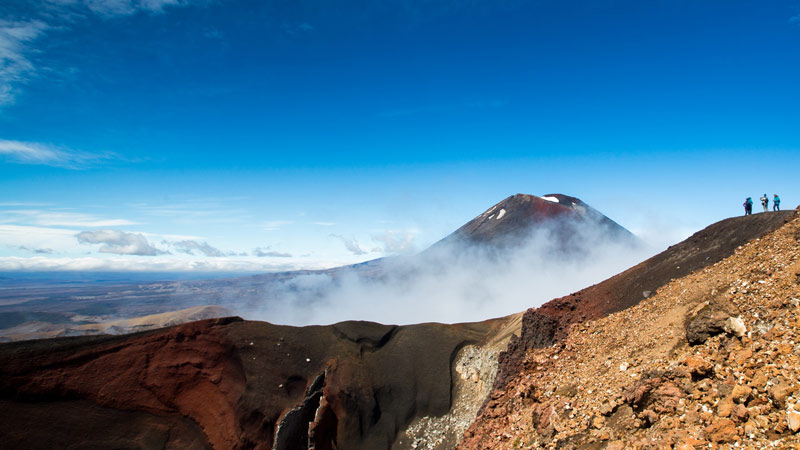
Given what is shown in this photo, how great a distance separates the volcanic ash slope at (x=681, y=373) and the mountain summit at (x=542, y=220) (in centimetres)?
7889

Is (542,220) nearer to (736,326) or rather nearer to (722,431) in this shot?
(736,326)

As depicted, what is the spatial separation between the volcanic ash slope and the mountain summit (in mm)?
78887

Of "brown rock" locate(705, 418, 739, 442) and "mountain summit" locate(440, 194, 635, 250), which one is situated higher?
"mountain summit" locate(440, 194, 635, 250)

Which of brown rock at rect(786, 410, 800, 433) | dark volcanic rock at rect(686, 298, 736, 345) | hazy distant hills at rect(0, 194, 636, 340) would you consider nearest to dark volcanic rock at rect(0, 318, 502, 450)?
dark volcanic rock at rect(686, 298, 736, 345)

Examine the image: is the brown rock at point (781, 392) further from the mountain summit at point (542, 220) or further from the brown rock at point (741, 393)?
the mountain summit at point (542, 220)

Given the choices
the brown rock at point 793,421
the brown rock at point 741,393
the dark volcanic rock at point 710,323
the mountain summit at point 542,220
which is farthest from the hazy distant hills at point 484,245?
the brown rock at point 793,421

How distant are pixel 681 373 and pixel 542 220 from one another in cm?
8978

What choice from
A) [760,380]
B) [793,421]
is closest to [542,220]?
[760,380]

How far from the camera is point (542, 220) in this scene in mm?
95625

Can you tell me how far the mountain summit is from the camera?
95.1 meters

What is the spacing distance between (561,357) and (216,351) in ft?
65.6

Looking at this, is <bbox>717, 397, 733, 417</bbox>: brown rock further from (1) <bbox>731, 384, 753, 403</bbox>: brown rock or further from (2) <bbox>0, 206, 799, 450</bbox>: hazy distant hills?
(2) <bbox>0, 206, 799, 450</bbox>: hazy distant hills

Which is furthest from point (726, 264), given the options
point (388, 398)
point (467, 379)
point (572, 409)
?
point (388, 398)

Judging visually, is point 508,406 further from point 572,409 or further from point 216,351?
point 216,351
